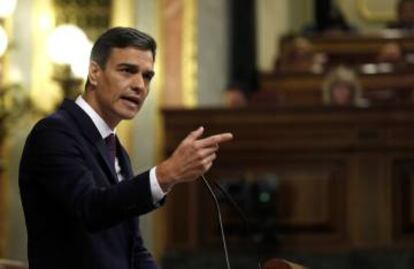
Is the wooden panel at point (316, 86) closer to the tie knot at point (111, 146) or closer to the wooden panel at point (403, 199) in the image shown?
the wooden panel at point (403, 199)

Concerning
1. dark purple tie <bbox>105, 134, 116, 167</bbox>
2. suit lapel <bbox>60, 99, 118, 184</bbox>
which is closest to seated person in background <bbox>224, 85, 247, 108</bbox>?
dark purple tie <bbox>105, 134, 116, 167</bbox>

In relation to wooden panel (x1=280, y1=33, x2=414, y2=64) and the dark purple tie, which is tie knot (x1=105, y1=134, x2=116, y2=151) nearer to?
the dark purple tie

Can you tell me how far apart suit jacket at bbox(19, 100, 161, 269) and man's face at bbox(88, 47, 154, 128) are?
10 centimetres

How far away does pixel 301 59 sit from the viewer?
1041cm

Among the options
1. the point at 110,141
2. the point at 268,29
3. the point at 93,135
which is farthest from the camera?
the point at 268,29

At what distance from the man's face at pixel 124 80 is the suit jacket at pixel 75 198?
105 millimetres

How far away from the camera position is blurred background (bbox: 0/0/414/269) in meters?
7.31

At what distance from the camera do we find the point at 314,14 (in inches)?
556

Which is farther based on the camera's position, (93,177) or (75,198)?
(93,177)

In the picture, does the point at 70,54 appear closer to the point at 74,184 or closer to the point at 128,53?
the point at 128,53

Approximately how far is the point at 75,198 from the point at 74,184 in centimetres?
5

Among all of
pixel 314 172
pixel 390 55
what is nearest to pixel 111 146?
pixel 314 172

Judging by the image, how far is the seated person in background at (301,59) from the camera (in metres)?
10.3


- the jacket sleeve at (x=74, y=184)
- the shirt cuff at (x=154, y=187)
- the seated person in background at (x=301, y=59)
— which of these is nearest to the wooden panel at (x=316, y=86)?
the seated person in background at (x=301, y=59)
